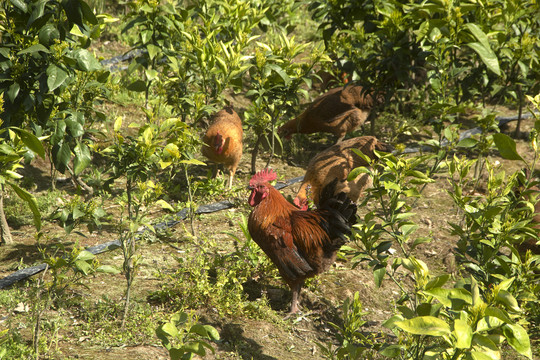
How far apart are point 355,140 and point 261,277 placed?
75.1 inches

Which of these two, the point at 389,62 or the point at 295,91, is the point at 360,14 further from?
the point at 295,91

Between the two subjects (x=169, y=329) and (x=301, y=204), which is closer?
(x=169, y=329)

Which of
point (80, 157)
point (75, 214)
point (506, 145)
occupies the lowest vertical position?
point (75, 214)

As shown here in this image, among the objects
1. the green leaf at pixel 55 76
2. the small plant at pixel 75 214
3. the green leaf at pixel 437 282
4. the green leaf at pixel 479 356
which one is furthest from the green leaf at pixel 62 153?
the green leaf at pixel 479 356

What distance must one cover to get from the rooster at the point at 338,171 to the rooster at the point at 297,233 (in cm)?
77

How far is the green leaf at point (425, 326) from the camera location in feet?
5.98

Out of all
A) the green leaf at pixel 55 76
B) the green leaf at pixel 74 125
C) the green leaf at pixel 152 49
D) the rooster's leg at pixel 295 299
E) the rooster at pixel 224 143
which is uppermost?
the green leaf at pixel 55 76

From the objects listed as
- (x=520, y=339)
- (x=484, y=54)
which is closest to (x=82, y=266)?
(x=520, y=339)

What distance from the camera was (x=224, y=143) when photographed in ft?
18.6

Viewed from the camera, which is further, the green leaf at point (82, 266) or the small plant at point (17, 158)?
the green leaf at point (82, 266)

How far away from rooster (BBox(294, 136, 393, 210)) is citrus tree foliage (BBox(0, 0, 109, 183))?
215cm

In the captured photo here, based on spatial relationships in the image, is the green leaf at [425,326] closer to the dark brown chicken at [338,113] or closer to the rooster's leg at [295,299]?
the rooster's leg at [295,299]

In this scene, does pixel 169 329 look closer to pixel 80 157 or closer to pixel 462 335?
pixel 462 335

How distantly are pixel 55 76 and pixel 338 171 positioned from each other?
9.11 feet
